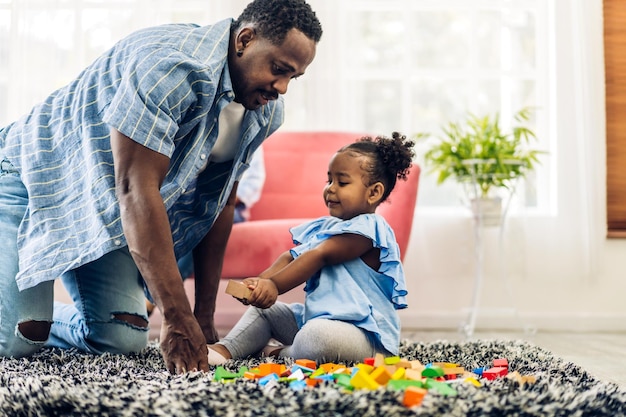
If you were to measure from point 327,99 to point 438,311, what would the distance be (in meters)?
Result: 1.21

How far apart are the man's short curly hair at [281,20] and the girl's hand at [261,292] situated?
0.54 meters

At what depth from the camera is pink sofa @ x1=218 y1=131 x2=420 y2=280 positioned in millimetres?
2787

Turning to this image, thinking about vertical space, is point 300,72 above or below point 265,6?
below

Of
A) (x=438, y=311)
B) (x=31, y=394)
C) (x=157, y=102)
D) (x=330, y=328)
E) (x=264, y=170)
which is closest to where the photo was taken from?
(x=31, y=394)

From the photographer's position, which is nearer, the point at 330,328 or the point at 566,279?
the point at 330,328

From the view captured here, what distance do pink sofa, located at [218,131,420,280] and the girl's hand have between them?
1071mm

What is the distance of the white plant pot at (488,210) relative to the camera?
3279 mm

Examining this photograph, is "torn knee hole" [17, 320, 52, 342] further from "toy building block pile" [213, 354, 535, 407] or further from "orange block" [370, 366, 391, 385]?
"orange block" [370, 366, 391, 385]

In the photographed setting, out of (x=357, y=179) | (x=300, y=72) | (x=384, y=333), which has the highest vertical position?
(x=300, y=72)

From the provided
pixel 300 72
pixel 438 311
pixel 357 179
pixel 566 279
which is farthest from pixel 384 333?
pixel 566 279

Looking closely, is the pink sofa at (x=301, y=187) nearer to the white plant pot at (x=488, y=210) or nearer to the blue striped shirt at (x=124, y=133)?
the white plant pot at (x=488, y=210)

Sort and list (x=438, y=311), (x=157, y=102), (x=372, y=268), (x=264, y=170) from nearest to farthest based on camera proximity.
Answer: (x=157, y=102) < (x=372, y=268) < (x=264, y=170) < (x=438, y=311)

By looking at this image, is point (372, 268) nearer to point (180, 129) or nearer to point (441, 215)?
point (180, 129)

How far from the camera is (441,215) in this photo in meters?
3.65
